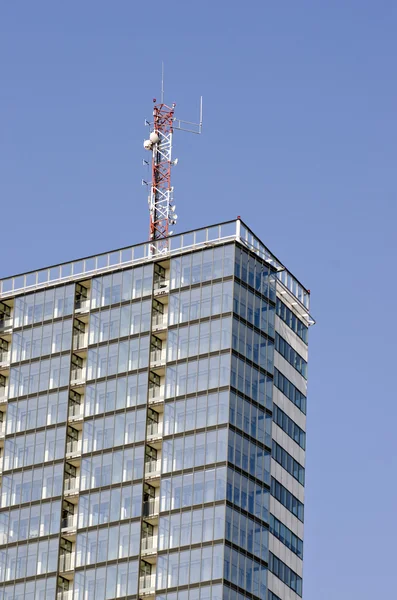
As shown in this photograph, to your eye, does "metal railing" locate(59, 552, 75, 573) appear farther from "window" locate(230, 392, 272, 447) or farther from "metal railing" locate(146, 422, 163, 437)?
"window" locate(230, 392, 272, 447)

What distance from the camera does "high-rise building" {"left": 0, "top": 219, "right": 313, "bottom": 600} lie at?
188 metres

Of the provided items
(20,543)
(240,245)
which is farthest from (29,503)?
(240,245)

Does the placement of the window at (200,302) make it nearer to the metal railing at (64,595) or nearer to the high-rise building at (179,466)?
the high-rise building at (179,466)

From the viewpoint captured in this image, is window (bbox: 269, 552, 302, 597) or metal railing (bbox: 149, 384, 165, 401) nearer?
window (bbox: 269, 552, 302, 597)

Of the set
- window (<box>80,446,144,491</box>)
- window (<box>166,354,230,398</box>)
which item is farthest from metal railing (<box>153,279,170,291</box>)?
window (<box>80,446,144,491</box>)

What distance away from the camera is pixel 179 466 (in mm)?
190625

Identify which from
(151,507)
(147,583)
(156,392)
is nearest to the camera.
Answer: (147,583)

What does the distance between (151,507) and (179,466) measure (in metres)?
4.80

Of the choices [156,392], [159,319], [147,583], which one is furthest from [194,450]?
[159,319]

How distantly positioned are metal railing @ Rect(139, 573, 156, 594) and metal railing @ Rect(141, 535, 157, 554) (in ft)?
7.54

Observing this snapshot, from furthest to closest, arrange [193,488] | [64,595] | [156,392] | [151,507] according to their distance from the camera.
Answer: [156,392], [64,595], [151,507], [193,488]

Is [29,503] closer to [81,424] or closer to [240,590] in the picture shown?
[81,424]

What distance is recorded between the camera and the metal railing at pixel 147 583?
188 meters

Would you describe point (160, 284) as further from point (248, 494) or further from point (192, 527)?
point (192, 527)
